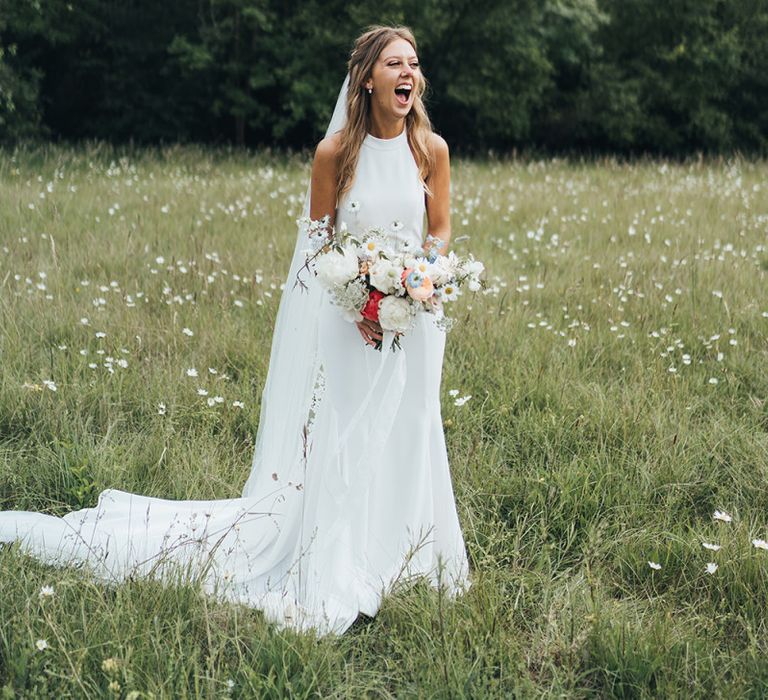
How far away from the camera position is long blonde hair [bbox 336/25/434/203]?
339cm

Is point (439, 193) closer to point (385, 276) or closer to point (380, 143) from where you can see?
point (380, 143)

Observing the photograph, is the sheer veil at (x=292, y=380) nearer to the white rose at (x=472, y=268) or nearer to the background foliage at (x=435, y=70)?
the white rose at (x=472, y=268)

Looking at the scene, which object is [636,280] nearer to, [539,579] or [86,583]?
[539,579]

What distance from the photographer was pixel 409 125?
3.53 meters

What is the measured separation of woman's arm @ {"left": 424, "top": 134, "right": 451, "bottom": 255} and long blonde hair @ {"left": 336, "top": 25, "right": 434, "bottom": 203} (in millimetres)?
71

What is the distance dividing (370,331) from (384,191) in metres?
0.61

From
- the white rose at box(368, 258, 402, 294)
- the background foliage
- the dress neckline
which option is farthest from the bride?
the background foliage

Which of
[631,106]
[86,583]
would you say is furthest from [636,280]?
[631,106]

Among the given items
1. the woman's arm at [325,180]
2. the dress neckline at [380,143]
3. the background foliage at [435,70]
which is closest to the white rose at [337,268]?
the woman's arm at [325,180]

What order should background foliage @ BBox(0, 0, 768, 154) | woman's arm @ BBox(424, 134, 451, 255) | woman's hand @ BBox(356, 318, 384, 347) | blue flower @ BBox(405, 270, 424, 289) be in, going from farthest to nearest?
background foliage @ BBox(0, 0, 768, 154), woman's arm @ BBox(424, 134, 451, 255), woman's hand @ BBox(356, 318, 384, 347), blue flower @ BBox(405, 270, 424, 289)

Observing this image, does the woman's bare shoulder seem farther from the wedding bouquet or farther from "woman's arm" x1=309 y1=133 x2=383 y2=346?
the wedding bouquet

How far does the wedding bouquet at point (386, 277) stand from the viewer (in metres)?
3.01

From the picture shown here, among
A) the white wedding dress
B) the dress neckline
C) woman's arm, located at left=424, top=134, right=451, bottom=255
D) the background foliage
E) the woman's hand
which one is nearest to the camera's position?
the woman's hand

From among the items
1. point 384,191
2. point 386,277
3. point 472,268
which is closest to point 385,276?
point 386,277
